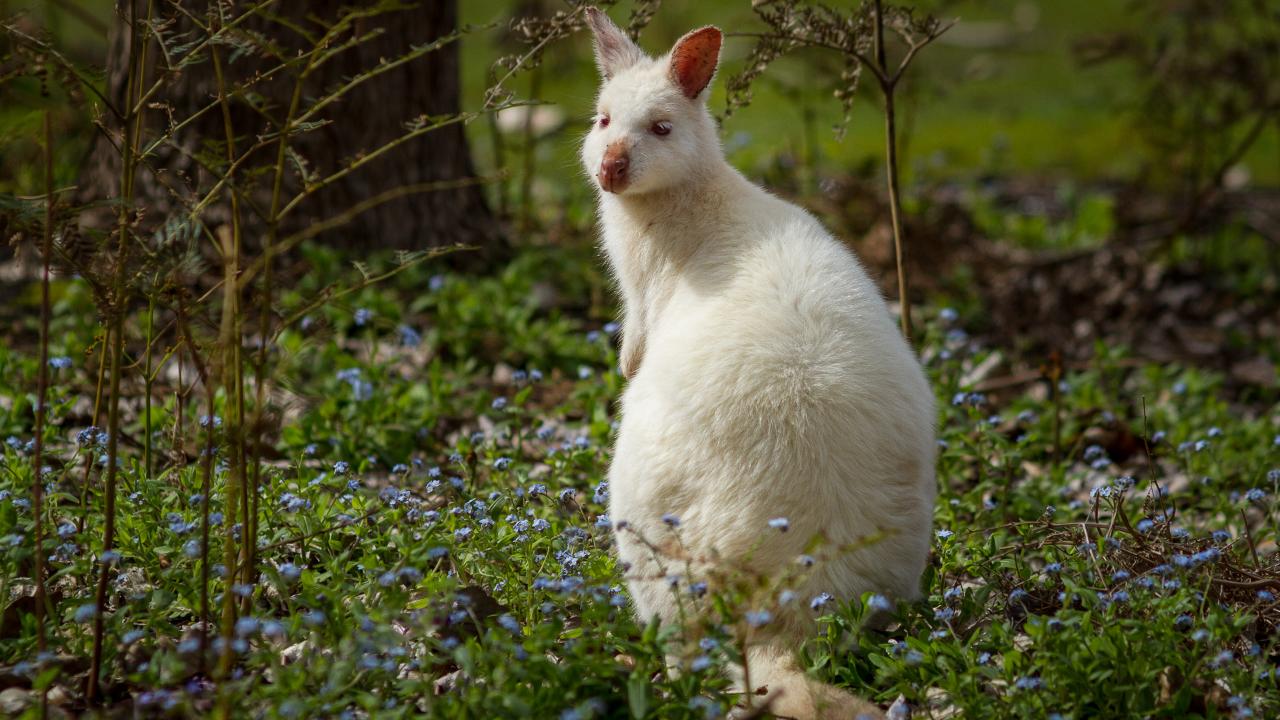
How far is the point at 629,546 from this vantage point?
324cm

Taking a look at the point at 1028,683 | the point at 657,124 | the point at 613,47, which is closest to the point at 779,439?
the point at 1028,683

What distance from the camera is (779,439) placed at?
10.2 ft

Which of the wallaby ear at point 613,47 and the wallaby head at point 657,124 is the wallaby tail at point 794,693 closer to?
the wallaby head at point 657,124

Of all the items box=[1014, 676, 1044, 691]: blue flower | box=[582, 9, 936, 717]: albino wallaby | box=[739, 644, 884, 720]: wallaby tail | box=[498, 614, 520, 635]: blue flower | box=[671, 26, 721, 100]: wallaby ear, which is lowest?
box=[739, 644, 884, 720]: wallaby tail

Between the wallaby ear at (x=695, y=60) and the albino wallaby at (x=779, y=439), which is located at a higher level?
the wallaby ear at (x=695, y=60)

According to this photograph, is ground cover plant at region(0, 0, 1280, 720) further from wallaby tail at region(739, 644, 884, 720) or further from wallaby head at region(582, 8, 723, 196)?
wallaby head at region(582, 8, 723, 196)

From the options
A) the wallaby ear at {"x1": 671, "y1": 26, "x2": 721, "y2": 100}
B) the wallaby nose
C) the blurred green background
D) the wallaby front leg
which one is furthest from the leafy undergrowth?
the blurred green background

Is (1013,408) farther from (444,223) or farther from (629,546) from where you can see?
(444,223)

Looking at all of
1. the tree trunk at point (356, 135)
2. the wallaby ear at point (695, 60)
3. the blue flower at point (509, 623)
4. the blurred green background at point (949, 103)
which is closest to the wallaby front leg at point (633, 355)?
the wallaby ear at point (695, 60)

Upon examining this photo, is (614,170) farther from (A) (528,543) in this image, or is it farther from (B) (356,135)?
(B) (356,135)

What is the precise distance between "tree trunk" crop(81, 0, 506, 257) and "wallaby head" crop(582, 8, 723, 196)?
2.29 metres

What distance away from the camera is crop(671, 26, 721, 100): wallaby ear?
3977 mm

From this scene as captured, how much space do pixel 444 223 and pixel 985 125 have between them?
21.6ft

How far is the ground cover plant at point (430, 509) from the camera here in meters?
2.73
